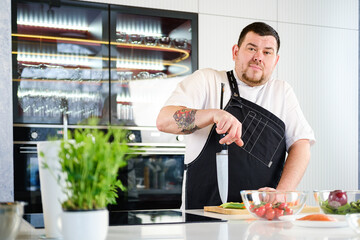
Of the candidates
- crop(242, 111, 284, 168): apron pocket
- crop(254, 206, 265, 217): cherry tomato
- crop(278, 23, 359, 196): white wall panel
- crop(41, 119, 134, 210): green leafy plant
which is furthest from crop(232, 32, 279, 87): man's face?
crop(41, 119, 134, 210): green leafy plant

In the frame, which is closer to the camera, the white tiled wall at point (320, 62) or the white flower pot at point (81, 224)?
the white flower pot at point (81, 224)

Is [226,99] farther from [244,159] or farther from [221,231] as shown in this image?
[221,231]

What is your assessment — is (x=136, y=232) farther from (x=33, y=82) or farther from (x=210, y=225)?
(x=33, y=82)

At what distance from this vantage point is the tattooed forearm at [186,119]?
7.28ft

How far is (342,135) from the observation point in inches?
157

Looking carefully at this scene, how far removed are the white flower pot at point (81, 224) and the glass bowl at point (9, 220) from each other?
142 mm

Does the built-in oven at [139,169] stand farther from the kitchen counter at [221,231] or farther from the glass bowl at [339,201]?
the glass bowl at [339,201]

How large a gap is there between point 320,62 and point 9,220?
3.25 meters

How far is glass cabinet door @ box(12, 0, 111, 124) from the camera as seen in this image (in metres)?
3.19

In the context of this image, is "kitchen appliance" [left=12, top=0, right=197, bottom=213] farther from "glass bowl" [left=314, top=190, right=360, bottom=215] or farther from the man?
"glass bowl" [left=314, top=190, right=360, bottom=215]

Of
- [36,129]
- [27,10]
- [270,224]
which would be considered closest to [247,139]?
[270,224]

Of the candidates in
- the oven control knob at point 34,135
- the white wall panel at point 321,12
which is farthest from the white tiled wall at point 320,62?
the oven control knob at point 34,135

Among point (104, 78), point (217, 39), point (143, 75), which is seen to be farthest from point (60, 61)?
point (217, 39)

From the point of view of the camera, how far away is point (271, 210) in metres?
1.57
